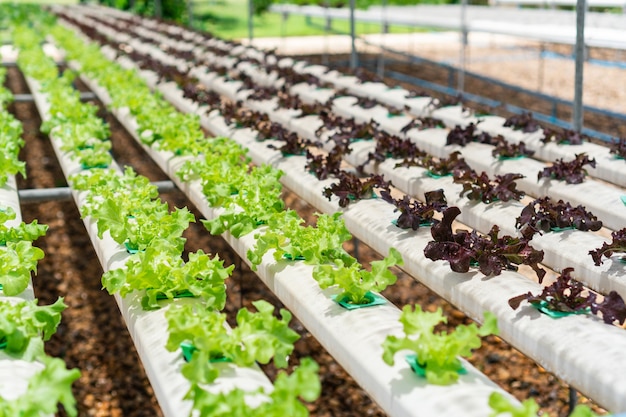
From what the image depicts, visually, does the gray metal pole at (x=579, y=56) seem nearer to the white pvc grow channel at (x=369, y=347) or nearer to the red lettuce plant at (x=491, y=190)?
the red lettuce plant at (x=491, y=190)

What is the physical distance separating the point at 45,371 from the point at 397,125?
6.70 metres

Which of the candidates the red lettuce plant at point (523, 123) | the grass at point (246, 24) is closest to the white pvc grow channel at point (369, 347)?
the red lettuce plant at point (523, 123)

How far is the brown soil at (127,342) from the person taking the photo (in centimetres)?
671

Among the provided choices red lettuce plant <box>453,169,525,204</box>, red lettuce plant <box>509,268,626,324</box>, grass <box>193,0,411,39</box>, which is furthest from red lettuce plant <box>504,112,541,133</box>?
grass <box>193,0,411,39</box>

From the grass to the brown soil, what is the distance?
2229 cm

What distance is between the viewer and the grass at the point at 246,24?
3409 centimetres

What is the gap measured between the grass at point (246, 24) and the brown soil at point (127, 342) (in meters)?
22.3

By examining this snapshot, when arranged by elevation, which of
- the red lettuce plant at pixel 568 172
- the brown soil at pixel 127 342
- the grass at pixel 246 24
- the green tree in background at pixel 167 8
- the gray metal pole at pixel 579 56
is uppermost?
the gray metal pole at pixel 579 56

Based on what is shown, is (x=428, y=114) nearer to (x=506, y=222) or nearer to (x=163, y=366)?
(x=506, y=222)

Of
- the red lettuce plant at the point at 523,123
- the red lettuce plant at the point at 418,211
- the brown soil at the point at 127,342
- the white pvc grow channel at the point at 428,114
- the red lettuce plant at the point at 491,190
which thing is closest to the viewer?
the red lettuce plant at the point at 418,211

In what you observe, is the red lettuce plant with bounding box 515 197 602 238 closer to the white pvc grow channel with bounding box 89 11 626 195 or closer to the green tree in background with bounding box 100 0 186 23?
the white pvc grow channel with bounding box 89 11 626 195

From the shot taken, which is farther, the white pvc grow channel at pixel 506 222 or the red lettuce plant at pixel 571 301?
the white pvc grow channel at pixel 506 222

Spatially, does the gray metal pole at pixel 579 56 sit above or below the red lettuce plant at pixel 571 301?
above

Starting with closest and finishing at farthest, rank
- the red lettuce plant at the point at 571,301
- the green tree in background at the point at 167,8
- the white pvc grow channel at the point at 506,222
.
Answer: the red lettuce plant at the point at 571,301 < the white pvc grow channel at the point at 506,222 < the green tree in background at the point at 167,8
